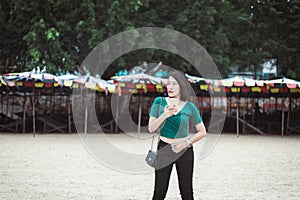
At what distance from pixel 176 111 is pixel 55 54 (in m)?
14.9

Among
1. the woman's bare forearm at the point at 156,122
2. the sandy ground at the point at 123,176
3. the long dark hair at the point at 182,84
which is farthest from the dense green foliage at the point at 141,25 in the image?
the woman's bare forearm at the point at 156,122

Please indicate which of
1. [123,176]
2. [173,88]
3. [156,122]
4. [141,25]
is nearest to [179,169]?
[156,122]

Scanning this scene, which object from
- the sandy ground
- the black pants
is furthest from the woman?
the sandy ground

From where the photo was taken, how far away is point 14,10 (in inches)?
731

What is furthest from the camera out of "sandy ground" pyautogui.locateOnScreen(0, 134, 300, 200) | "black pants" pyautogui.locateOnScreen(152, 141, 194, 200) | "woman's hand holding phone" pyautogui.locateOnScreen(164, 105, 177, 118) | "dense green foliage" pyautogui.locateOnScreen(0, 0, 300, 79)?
"dense green foliage" pyautogui.locateOnScreen(0, 0, 300, 79)

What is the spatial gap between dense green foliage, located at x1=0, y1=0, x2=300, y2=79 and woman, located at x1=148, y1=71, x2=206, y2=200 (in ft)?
44.6

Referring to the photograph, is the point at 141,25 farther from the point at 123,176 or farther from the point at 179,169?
the point at 179,169

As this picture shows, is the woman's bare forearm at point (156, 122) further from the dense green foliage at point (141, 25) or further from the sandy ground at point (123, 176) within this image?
the dense green foliage at point (141, 25)

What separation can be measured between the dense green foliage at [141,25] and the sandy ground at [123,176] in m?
6.24

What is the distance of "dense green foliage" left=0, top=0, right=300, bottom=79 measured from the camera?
58.6 ft

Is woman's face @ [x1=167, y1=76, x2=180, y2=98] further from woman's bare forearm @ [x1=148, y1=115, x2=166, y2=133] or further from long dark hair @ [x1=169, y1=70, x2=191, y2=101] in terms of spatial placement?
woman's bare forearm @ [x1=148, y1=115, x2=166, y2=133]

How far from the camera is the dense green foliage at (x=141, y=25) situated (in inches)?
704

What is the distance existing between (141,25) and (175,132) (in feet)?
49.2

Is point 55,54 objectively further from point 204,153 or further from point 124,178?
point 124,178
